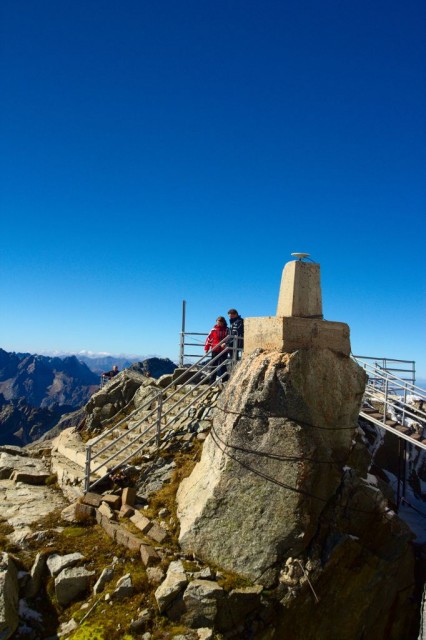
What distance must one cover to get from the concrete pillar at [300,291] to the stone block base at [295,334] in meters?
0.27

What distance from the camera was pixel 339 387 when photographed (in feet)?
34.6

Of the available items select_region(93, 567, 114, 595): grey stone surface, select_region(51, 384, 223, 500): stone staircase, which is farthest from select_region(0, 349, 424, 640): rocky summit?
select_region(51, 384, 223, 500): stone staircase

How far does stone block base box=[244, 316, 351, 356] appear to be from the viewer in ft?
33.4

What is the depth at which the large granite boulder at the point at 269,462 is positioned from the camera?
9.05m

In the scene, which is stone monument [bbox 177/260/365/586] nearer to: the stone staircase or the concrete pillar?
the concrete pillar

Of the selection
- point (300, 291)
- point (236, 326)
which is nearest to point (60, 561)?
point (300, 291)

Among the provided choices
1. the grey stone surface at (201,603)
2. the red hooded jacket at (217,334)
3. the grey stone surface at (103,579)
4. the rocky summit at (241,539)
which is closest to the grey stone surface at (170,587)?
the rocky summit at (241,539)

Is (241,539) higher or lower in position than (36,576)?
higher

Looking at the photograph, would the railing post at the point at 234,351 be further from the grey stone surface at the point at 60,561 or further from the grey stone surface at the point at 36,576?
the grey stone surface at the point at 36,576

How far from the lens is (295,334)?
10234 mm

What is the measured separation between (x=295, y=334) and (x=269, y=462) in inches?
111

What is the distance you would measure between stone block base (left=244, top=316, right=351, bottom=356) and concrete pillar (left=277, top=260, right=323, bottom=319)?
267 mm

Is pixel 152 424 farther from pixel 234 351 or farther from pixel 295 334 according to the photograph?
pixel 295 334

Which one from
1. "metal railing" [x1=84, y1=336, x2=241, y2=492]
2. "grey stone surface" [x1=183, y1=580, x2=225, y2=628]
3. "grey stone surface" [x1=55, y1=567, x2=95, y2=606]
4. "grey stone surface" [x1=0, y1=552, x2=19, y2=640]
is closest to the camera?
"grey stone surface" [x1=0, y1=552, x2=19, y2=640]
